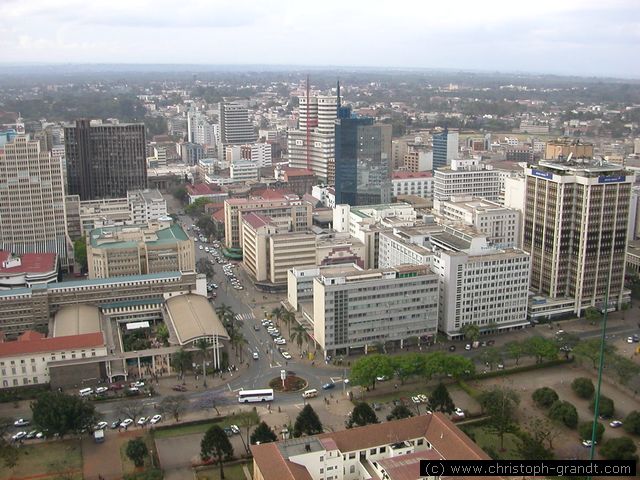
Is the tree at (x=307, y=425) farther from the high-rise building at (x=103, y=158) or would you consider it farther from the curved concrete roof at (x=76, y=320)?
the high-rise building at (x=103, y=158)

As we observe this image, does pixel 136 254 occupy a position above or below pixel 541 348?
above

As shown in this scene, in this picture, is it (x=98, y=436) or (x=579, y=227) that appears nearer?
(x=98, y=436)

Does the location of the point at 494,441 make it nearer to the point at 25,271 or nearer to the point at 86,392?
the point at 86,392

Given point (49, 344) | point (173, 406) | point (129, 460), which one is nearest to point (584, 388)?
point (173, 406)

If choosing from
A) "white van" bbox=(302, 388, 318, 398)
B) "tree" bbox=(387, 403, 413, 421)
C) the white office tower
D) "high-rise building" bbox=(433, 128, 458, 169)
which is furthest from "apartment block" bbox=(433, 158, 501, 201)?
"tree" bbox=(387, 403, 413, 421)

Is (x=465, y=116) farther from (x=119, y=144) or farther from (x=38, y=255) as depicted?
(x=38, y=255)

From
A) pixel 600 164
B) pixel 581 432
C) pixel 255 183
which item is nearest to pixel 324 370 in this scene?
pixel 581 432

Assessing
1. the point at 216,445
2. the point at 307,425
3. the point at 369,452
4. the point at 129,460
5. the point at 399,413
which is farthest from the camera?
the point at 399,413

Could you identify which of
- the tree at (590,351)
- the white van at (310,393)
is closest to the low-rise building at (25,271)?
the white van at (310,393)
